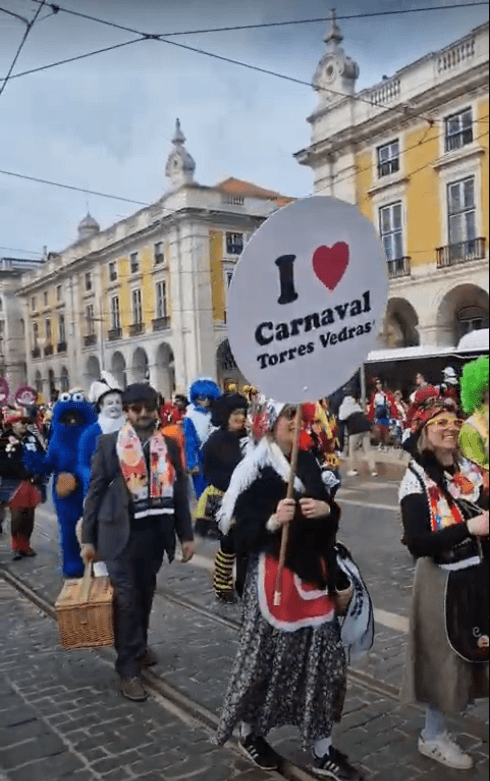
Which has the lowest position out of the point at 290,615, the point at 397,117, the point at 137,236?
the point at 290,615

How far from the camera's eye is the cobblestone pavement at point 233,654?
A: 3074 millimetres

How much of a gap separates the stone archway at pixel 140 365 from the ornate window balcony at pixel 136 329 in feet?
0.54

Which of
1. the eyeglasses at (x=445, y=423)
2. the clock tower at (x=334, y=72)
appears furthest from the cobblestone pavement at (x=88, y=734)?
the clock tower at (x=334, y=72)

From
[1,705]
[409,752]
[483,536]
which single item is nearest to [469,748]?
[409,752]

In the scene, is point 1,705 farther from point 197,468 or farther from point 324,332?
point 197,468

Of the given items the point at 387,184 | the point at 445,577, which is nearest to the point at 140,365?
the point at 387,184

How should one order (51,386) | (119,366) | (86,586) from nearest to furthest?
(86,586) → (119,366) → (51,386)

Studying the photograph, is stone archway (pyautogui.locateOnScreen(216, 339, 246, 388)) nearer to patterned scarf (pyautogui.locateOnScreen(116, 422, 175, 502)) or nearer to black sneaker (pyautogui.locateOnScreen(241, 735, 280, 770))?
patterned scarf (pyautogui.locateOnScreen(116, 422, 175, 502))

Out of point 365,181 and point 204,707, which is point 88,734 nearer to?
point 204,707

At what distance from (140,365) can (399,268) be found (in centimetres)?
218


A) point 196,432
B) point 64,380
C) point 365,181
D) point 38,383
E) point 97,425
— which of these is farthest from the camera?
point 196,432

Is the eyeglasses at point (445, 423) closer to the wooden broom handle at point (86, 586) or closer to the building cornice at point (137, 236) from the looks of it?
the building cornice at point (137, 236)

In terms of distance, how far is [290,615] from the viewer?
9.62 feet

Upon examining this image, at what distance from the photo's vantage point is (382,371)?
4020mm
